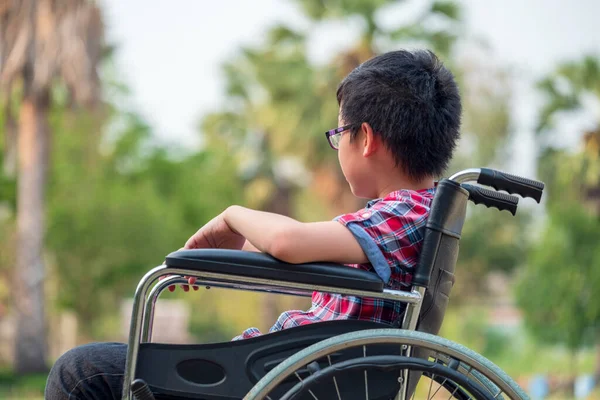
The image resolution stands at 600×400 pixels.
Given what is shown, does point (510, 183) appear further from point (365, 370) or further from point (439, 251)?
point (365, 370)

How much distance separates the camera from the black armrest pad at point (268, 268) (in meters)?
1.75

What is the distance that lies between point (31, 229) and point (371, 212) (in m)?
16.1

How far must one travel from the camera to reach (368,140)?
2.05m

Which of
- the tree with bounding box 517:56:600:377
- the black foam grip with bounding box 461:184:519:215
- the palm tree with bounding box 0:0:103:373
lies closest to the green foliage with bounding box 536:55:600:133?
the tree with bounding box 517:56:600:377

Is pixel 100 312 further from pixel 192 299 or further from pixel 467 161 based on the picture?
pixel 192 299

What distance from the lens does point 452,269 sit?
199cm

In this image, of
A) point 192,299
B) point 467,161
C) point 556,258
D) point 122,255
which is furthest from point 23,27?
→ point 192,299

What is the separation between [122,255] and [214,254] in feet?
68.3

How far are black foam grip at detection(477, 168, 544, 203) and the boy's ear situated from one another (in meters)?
0.24

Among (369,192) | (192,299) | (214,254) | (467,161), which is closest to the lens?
(214,254)

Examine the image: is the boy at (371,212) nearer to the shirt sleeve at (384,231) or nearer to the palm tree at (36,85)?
the shirt sleeve at (384,231)

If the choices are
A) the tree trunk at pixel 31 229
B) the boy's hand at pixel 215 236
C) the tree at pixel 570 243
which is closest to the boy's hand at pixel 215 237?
the boy's hand at pixel 215 236

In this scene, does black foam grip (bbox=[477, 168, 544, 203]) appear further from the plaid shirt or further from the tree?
the tree

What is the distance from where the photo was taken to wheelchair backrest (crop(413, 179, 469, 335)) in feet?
6.22
